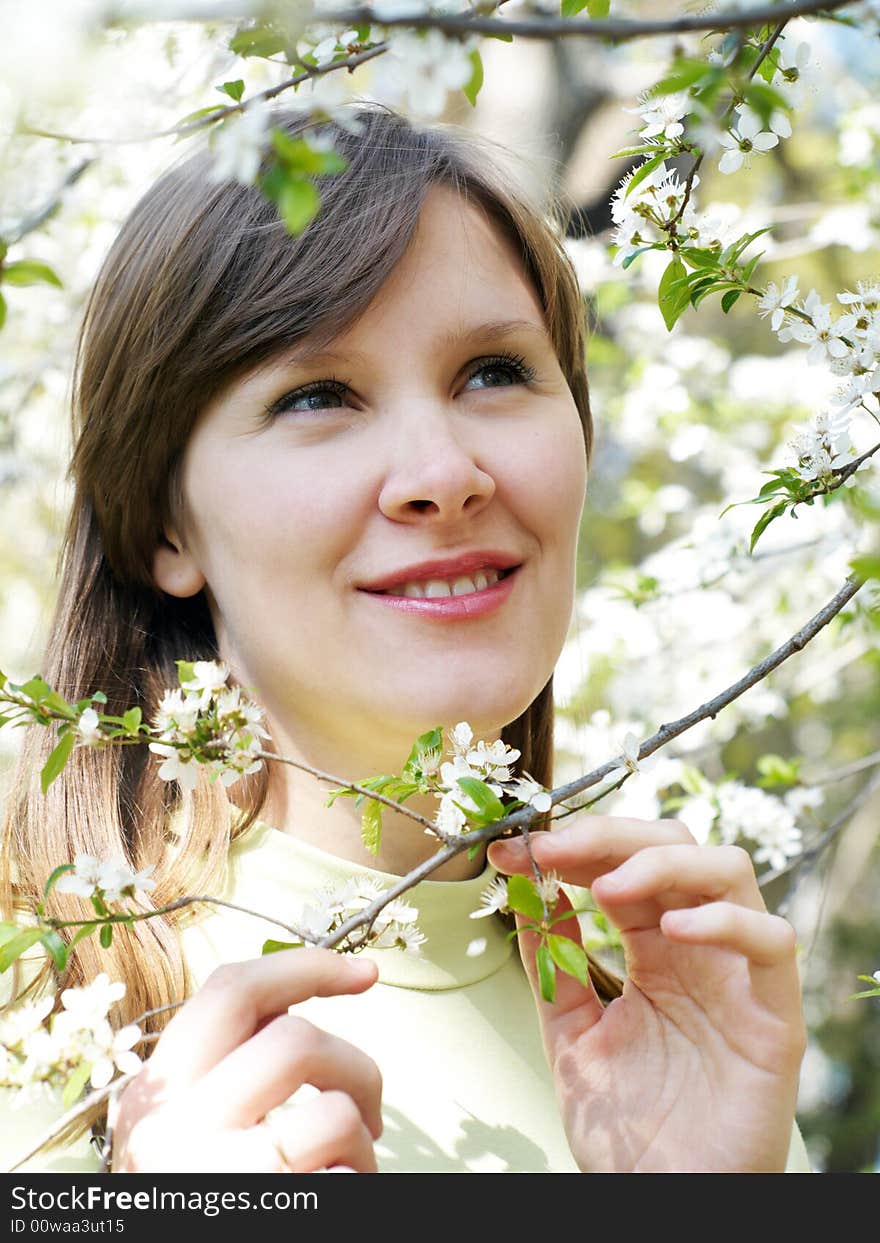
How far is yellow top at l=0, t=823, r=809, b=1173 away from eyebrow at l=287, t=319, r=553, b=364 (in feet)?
1.96

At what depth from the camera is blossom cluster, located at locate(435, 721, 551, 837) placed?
0.98m

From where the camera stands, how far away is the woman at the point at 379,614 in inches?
46.7

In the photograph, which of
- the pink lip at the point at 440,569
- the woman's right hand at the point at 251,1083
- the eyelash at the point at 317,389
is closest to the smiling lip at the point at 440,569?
the pink lip at the point at 440,569

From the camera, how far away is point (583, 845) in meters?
1.06

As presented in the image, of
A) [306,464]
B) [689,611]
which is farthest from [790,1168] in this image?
[689,611]

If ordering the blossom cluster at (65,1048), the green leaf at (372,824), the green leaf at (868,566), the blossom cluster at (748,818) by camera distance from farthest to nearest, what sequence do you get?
the blossom cluster at (748,818), the green leaf at (372,824), the blossom cluster at (65,1048), the green leaf at (868,566)

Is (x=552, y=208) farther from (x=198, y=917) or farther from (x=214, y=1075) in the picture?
(x=214, y=1075)

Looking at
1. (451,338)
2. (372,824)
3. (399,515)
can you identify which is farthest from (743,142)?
(372,824)

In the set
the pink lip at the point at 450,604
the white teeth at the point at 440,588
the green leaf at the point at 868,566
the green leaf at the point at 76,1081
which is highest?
the green leaf at the point at 868,566

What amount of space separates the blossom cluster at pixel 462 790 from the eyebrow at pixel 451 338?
54 centimetres

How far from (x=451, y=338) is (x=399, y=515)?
236mm

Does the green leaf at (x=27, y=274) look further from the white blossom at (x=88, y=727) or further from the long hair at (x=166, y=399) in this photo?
the long hair at (x=166, y=399)

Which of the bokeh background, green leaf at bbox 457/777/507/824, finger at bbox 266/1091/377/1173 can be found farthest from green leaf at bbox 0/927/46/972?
the bokeh background
